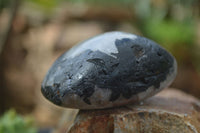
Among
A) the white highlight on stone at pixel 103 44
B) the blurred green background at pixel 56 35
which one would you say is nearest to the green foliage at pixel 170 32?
the blurred green background at pixel 56 35

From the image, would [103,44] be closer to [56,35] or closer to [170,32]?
[56,35]

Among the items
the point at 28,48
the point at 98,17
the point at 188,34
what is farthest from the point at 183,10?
the point at 28,48

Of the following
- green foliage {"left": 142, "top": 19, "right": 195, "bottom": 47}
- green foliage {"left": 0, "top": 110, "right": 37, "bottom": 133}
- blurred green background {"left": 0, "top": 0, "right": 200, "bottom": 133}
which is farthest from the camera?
green foliage {"left": 142, "top": 19, "right": 195, "bottom": 47}

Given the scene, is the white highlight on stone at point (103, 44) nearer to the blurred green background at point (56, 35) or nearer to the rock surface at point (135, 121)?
the rock surface at point (135, 121)

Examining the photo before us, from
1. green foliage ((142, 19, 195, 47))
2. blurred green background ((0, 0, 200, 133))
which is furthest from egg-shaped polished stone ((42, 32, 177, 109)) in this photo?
green foliage ((142, 19, 195, 47))

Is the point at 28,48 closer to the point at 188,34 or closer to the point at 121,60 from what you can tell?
the point at 188,34

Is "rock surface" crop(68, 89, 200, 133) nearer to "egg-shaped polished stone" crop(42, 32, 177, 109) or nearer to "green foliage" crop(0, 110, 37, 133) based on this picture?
"egg-shaped polished stone" crop(42, 32, 177, 109)
